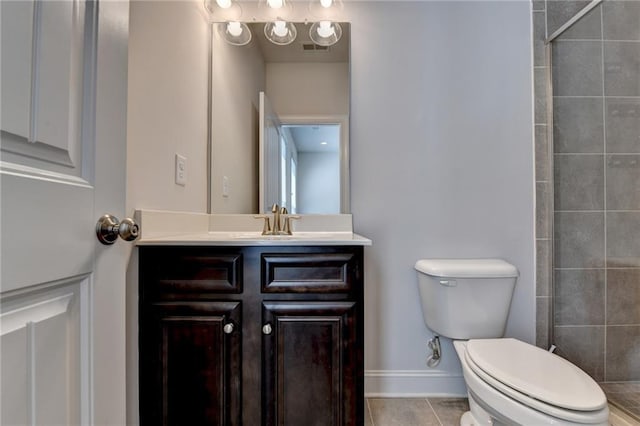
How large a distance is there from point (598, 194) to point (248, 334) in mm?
1825

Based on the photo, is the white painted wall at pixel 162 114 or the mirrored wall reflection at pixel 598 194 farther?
the mirrored wall reflection at pixel 598 194

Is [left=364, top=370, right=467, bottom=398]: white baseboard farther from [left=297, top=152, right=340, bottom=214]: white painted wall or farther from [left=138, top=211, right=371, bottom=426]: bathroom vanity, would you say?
[left=297, top=152, right=340, bottom=214]: white painted wall

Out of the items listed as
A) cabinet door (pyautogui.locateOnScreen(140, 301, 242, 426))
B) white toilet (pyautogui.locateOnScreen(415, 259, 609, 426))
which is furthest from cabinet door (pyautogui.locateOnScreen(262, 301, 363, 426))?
white toilet (pyautogui.locateOnScreen(415, 259, 609, 426))

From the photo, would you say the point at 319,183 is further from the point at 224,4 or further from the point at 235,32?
the point at 224,4

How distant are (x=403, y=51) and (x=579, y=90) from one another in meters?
0.94

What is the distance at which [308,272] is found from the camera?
105 centimetres

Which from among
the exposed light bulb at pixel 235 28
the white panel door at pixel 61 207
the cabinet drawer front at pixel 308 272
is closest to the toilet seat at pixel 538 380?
the cabinet drawer front at pixel 308 272

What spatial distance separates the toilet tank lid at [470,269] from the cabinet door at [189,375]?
92cm

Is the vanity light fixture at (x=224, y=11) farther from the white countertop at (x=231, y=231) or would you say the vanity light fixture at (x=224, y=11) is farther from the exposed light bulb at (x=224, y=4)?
the white countertop at (x=231, y=231)

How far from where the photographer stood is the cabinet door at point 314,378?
1.02m

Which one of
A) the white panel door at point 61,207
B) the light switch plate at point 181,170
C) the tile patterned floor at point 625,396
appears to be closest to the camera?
the white panel door at point 61,207

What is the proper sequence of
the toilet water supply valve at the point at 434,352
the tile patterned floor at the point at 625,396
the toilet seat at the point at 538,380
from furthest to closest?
1. the toilet water supply valve at the point at 434,352
2. the tile patterned floor at the point at 625,396
3. the toilet seat at the point at 538,380

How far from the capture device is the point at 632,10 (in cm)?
141

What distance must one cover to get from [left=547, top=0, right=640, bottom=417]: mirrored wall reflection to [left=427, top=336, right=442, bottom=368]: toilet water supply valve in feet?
2.07
